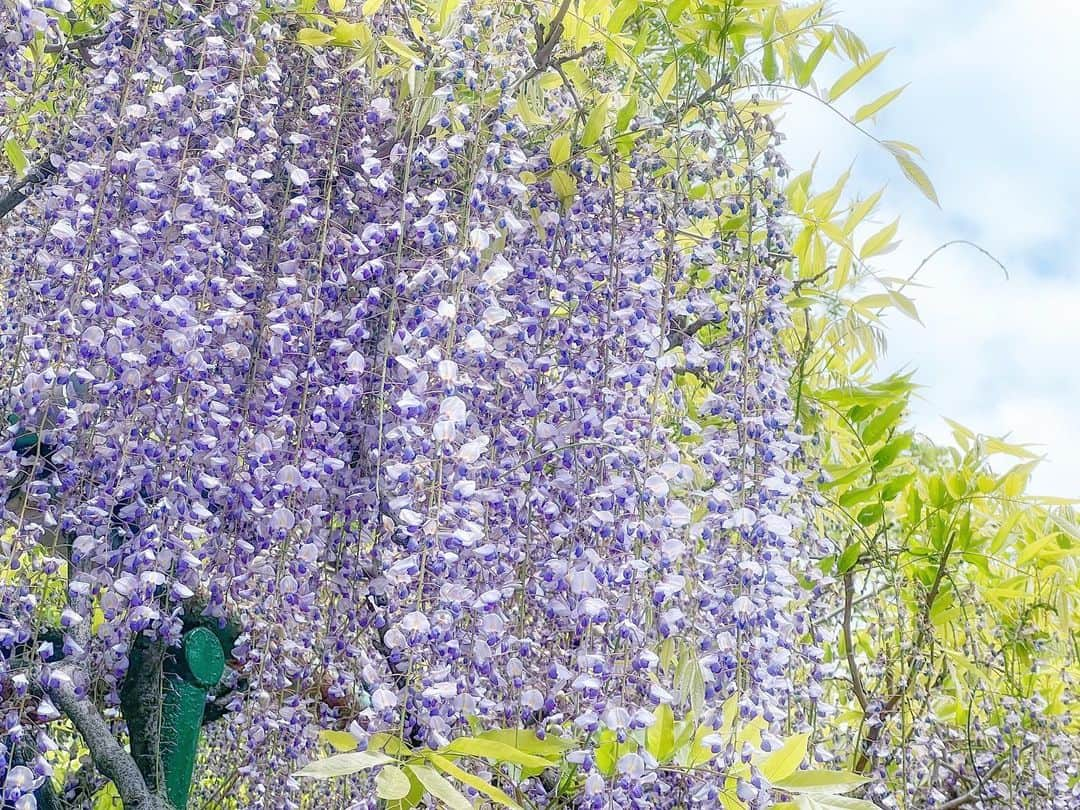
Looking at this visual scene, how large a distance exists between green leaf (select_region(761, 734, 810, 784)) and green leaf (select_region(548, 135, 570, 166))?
41.9 inches

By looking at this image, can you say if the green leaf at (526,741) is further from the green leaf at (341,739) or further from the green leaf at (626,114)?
the green leaf at (626,114)

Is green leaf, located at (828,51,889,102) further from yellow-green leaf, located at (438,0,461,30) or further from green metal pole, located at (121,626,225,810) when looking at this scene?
green metal pole, located at (121,626,225,810)

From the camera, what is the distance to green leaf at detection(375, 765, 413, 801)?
4.17 feet

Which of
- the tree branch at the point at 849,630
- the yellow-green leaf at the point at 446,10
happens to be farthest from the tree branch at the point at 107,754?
the tree branch at the point at 849,630

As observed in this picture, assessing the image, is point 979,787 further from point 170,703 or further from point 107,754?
point 107,754

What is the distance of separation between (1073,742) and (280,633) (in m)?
2.30

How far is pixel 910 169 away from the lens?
195 cm

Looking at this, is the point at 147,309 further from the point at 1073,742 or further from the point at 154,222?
the point at 1073,742

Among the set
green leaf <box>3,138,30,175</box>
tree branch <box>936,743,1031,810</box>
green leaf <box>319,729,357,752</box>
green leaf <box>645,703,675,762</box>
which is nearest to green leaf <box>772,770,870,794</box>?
green leaf <box>645,703,675,762</box>

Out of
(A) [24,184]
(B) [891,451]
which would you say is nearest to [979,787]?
(B) [891,451]

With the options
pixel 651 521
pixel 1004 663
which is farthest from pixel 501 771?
pixel 1004 663

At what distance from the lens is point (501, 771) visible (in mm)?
1632

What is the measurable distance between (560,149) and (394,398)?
0.57 m

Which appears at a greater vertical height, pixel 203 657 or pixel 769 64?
pixel 769 64
